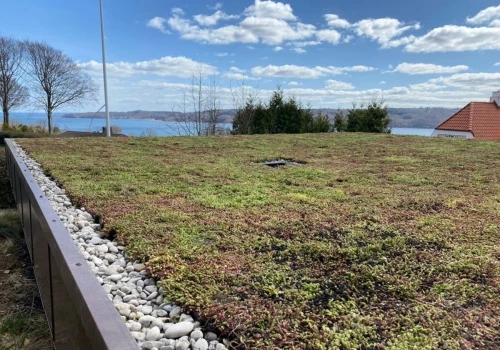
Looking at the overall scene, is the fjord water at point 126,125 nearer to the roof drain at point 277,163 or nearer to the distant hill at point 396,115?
the distant hill at point 396,115

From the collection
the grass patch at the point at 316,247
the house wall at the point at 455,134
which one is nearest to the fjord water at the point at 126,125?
the house wall at the point at 455,134

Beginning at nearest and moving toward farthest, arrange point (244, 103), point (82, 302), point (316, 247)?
point (82, 302) < point (316, 247) < point (244, 103)

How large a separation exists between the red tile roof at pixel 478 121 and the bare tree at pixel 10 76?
79.6ft

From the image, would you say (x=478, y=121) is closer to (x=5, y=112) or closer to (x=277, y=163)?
(x=277, y=163)

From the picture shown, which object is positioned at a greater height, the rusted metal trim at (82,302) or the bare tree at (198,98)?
the bare tree at (198,98)

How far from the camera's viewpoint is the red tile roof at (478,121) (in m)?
17.2

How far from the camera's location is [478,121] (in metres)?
17.7

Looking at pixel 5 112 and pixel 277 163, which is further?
pixel 5 112

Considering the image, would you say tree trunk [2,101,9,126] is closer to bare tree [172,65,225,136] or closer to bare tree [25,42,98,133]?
bare tree [25,42,98,133]

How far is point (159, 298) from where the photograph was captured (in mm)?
1617

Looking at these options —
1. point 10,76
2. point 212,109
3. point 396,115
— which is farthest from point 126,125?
point 396,115

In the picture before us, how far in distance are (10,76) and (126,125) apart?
10334 millimetres

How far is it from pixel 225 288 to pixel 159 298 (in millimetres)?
309

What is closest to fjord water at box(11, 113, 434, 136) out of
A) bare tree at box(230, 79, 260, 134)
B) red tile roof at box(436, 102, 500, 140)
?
bare tree at box(230, 79, 260, 134)
